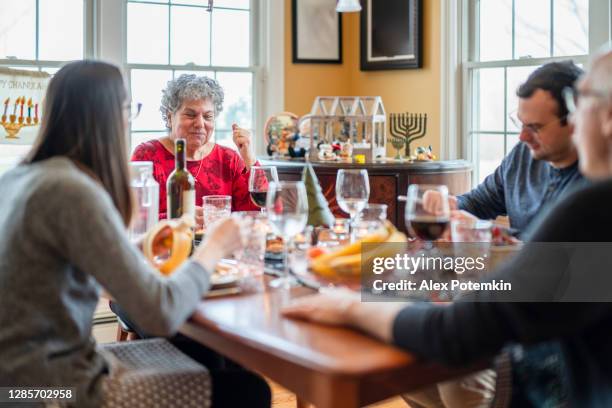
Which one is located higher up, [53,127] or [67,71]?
[67,71]

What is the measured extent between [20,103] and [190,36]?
3.63 ft

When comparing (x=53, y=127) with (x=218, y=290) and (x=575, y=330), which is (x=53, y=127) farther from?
(x=575, y=330)

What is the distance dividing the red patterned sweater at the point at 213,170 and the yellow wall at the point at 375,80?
1.70 meters

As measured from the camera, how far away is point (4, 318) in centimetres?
148

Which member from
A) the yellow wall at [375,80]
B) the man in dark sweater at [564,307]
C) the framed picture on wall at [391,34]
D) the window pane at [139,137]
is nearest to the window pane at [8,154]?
the window pane at [139,137]

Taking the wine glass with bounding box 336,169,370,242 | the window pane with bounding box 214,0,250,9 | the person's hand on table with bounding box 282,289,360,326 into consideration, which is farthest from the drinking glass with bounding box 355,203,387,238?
the window pane with bounding box 214,0,250,9

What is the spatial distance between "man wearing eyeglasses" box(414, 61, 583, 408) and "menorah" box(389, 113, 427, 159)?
64.2 inches

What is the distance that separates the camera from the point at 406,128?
436 centimetres

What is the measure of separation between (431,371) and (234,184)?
2.00 metres

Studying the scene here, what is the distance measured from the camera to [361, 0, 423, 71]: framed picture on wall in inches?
179

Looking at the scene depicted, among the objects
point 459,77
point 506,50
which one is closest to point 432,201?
point 506,50

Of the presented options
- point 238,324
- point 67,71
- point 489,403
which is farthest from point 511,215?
point 67,71

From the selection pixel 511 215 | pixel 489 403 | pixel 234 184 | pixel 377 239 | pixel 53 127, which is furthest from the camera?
pixel 234 184

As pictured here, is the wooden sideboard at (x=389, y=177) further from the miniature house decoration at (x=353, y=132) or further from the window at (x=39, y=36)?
the window at (x=39, y=36)
